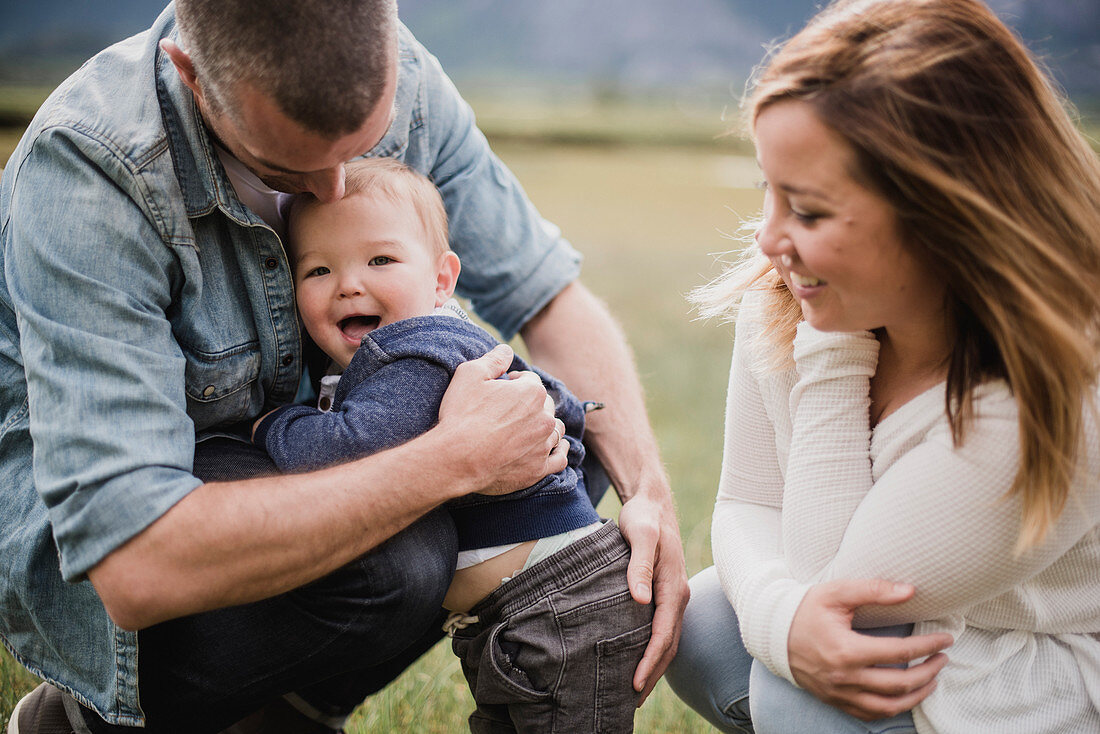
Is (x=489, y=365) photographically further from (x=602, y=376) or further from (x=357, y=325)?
(x=602, y=376)

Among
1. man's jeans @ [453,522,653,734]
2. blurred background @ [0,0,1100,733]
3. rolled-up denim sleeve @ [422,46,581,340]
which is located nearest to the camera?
man's jeans @ [453,522,653,734]

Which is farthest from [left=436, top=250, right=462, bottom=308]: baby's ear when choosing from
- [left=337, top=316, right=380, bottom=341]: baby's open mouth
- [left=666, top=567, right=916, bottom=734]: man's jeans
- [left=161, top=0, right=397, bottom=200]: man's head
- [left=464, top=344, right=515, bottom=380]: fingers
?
[left=666, top=567, right=916, bottom=734]: man's jeans

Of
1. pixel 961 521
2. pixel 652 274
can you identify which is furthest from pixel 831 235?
pixel 652 274

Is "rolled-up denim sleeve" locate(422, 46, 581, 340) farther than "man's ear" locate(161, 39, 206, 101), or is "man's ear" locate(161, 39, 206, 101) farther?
"rolled-up denim sleeve" locate(422, 46, 581, 340)

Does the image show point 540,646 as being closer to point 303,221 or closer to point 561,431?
point 561,431

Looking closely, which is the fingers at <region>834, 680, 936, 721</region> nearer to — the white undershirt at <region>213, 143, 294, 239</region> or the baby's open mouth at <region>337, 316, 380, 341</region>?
the baby's open mouth at <region>337, 316, 380, 341</region>

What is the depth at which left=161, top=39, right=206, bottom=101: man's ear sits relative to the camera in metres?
1.77

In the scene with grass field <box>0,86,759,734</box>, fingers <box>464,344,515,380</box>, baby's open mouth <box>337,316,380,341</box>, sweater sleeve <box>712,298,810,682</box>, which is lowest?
grass field <box>0,86,759,734</box>

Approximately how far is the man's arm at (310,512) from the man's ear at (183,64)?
2.41ft

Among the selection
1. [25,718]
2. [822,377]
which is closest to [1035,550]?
[822,377]

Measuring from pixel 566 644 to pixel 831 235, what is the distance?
0.92 m

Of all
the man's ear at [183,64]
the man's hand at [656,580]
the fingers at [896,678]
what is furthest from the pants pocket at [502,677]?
the man's ear at [183,64]

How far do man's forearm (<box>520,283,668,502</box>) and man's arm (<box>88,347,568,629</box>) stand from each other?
0.47m

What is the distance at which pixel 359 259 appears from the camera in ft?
6.66
